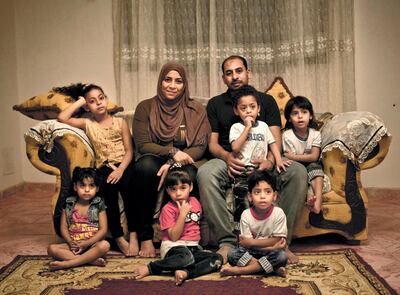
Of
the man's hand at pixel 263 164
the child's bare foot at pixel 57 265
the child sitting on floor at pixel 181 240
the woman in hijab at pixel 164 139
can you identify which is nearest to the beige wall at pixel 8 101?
the woman in hijab at pixel 164 139

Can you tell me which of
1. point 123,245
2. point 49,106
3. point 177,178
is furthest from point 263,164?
point 49,106

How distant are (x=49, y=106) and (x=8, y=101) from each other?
1.65m

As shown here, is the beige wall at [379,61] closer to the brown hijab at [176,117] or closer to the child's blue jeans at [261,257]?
the brown hijab at [176,117]

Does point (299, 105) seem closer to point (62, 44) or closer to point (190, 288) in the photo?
point (190, 288)

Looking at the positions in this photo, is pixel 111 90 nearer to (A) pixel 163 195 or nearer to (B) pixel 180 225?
(A) pixel 163 195

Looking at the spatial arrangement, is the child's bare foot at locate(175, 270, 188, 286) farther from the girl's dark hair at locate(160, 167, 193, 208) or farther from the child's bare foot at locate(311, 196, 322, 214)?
the child's bare foot at locate(311, 196, 322, 214)

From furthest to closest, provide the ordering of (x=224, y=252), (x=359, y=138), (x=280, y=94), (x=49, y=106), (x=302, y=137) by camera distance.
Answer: (x=280, y=94), (x=49, y=106), (x=302, y=137), (x=359, y=138), (x=224, y=252)

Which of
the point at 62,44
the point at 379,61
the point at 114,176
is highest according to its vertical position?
the point at 62,44

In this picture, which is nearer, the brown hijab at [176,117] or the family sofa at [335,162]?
the family sofa at [335,162]

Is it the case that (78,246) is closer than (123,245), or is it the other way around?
(78,246)

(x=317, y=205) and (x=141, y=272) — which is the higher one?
(x=317, y=205)

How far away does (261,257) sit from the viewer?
2.26 metres

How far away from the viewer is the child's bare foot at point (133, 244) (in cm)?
264

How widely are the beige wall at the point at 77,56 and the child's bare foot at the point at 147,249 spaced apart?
2095mm
